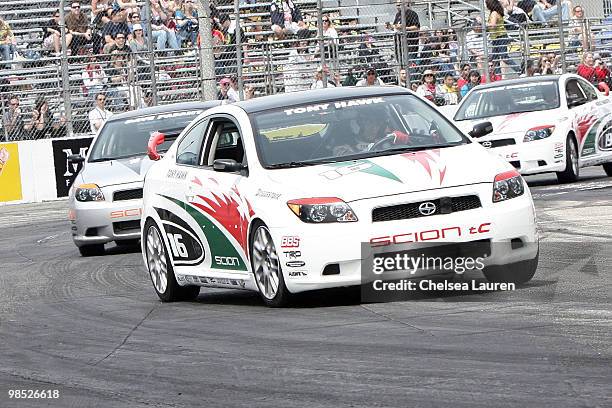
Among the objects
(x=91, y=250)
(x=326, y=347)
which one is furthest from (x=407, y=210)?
(x=91, y=250)

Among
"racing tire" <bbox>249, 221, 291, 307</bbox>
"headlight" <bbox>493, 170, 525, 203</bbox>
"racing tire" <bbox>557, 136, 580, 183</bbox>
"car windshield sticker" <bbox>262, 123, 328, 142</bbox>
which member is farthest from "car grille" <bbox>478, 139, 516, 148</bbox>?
"racing tire" <bbox>249, 221, 291, 307</bbox>

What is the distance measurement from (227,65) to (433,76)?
13.9 feet

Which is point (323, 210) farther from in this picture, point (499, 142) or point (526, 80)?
point (526, 80)

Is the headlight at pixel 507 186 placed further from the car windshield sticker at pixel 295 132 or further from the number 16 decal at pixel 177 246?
the number 16 decal at pixel 177 246

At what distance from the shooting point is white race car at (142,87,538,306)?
912cm

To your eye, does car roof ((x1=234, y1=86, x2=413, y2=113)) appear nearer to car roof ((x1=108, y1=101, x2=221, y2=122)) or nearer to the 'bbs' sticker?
the 'bbs' sticker

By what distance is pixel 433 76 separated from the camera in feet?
93.6

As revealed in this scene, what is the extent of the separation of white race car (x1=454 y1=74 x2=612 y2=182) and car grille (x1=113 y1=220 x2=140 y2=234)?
5.99m

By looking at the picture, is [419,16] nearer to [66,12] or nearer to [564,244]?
[66,12]

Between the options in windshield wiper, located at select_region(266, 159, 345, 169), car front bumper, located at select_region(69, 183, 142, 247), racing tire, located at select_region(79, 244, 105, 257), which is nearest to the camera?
windshield wiper, located at select_region(266, 159, 345, 169)

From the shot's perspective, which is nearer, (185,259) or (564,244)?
(185,259)

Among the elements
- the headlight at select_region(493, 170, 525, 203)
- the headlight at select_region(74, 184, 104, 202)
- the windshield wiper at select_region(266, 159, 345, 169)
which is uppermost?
the windshield wiper at select_region(266, 159, 345, 169)

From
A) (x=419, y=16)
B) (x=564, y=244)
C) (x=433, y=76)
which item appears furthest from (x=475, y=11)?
(x=564, y=244)

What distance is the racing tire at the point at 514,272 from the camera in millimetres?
9469
